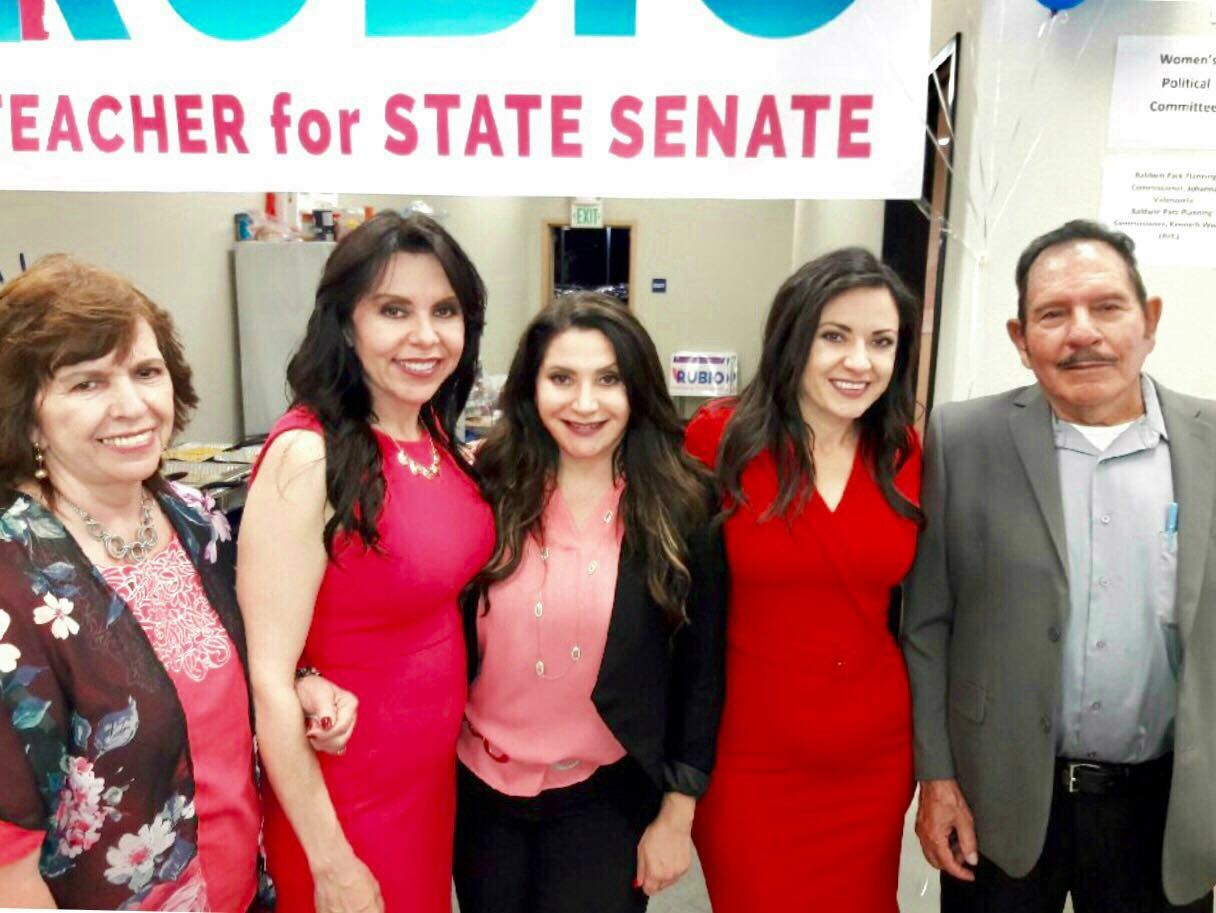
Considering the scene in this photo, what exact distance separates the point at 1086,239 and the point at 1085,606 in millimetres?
594

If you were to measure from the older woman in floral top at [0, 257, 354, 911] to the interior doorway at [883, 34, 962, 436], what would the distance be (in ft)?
A: 4.26

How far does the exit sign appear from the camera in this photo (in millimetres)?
8953

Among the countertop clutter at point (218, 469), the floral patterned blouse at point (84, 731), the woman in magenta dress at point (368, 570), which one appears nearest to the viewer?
the floral patterned blouse at point (84, 731)

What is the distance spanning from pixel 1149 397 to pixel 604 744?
1.08 metres

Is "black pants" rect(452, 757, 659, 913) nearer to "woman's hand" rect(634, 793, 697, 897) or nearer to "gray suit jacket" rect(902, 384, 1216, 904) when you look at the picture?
"woman's hand" rect(634, 793, 697, 897)

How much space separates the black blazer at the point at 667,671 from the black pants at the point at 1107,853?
59 cm

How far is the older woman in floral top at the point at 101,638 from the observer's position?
101 cm

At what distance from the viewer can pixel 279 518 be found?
1263 mm

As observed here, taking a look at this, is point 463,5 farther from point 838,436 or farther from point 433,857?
point 433,857

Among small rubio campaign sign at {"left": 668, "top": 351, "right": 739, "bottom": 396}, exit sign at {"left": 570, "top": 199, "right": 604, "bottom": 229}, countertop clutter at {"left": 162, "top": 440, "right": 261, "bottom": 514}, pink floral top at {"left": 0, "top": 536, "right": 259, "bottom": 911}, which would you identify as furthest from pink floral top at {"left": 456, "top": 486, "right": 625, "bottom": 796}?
exit sign at {"left": 570, "top": 199, "right": 604, "bottom": 229}

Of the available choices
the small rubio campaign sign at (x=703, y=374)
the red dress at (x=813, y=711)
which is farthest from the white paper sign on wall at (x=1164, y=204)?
the small rubio campaign sign at (x=703, y=374)

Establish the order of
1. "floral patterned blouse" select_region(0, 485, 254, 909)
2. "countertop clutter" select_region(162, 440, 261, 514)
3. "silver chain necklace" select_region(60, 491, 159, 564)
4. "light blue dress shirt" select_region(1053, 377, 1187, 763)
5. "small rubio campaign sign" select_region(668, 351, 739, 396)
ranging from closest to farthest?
"floral patterned blouse" select_region(0, 485, 254, 909) → "silver chain necklace" select_region(60, 491, 159, 564) → "light blue dress shirt" select_region(1053, 377, 1187, 763) → "countertop clutter" select_region(162, 440, 261, 514) → "small rubio campaign sign" select_region(668, 351, 739, 396)

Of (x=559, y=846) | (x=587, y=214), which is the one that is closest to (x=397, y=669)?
(x=559, y=846)

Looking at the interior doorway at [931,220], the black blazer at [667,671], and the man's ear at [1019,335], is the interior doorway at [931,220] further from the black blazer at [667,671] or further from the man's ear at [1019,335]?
the black blazer at [667,671]
